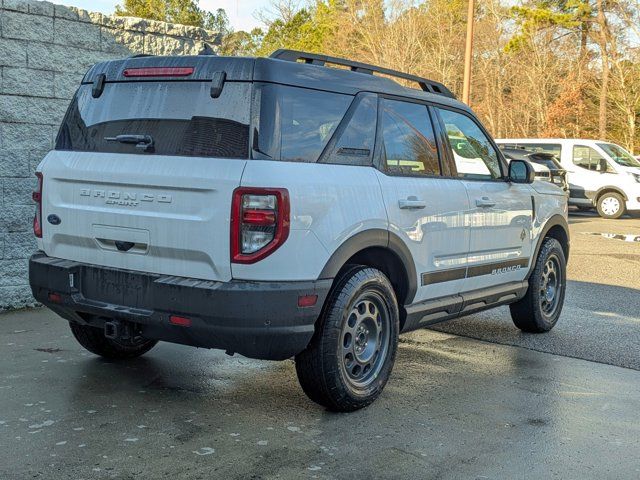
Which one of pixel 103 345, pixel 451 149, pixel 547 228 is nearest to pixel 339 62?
pixel 451 149

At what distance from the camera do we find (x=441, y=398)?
5.20m

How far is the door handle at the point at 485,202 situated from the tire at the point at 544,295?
4.07 ft

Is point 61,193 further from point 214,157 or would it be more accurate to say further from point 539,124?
point 539,124

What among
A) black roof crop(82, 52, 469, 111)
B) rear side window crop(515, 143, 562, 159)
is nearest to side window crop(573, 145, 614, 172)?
rear side window crop(515, 143, 562, 159)

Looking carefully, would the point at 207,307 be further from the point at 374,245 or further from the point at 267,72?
the point at 267,72

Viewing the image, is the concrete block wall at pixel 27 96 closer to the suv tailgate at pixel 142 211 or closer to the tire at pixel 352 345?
the suv tailgate at pixel 142 211

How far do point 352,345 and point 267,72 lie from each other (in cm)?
164

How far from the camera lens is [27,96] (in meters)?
7.44

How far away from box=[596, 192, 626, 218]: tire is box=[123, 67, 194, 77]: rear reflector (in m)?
18.0

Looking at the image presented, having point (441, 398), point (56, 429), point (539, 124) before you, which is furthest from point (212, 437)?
point (539, 124)

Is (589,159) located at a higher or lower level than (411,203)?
higher

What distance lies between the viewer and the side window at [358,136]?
187 inches

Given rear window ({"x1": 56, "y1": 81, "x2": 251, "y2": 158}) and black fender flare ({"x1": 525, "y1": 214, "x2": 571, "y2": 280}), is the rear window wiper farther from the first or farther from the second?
black fender flare ({"x1": 525, "y1": 214, "x2": 571, "y2": 280})

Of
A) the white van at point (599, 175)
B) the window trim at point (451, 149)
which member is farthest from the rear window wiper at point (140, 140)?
the white van at point (599, 175)
